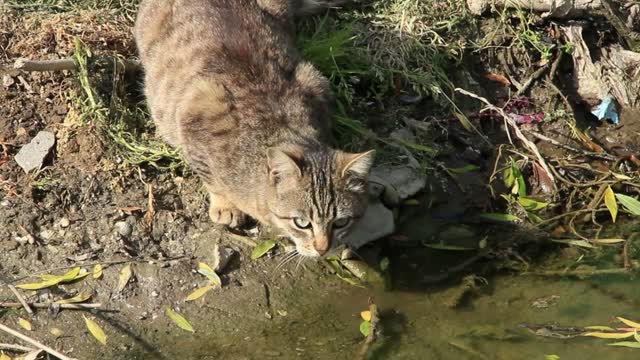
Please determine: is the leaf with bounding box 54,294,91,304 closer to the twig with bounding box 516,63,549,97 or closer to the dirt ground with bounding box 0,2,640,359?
the dirt ground with bounding box 0,2,640,359

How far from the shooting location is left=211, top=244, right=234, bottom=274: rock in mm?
4598

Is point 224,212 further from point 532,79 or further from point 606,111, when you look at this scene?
point 606,111

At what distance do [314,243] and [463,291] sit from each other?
0.85 metres

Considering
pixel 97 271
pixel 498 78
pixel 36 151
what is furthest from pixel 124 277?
pixel 498 78

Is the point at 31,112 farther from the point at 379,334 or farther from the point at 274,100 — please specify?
the point at 379,334

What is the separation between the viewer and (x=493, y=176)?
5223 millimetres

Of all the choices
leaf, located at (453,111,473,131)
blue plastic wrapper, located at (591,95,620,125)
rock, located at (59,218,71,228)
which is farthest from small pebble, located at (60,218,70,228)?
blue plastic wrapper, located at (591,95,620,125)

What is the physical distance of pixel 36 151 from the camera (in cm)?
489

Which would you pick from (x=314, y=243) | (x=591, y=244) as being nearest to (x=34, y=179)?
(x=314, y=243)

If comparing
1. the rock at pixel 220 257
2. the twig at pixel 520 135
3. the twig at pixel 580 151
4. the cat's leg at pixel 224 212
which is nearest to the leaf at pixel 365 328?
the rock at pixel 220 257

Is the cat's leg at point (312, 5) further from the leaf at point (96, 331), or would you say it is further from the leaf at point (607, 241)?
the leaf at point (96, 331)

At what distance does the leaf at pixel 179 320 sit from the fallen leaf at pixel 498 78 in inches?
101

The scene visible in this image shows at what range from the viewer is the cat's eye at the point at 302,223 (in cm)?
432

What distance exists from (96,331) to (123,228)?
0.63 m
